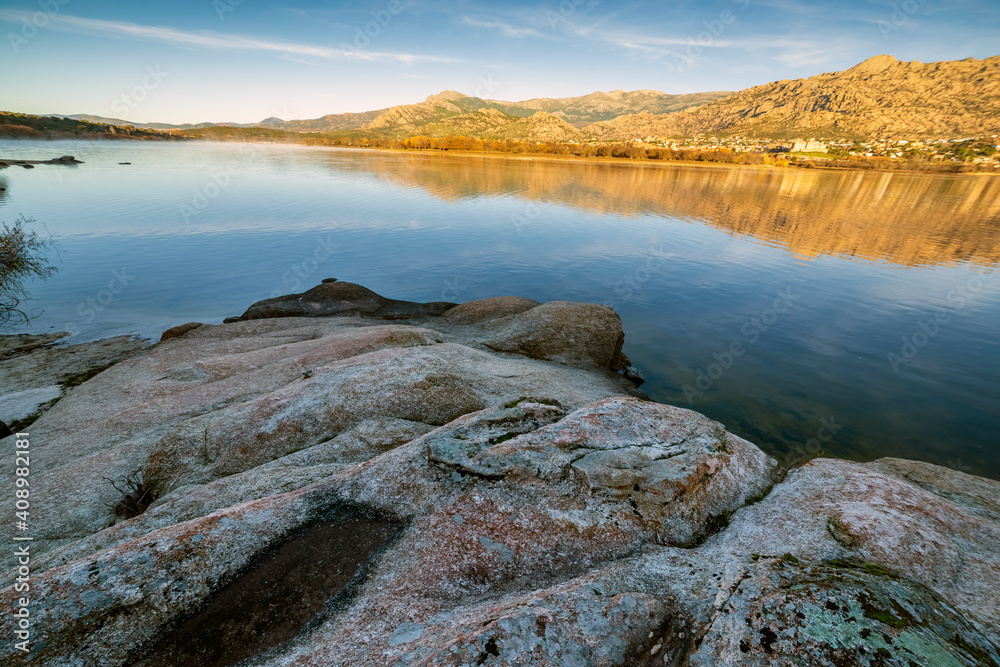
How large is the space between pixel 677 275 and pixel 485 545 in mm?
53535

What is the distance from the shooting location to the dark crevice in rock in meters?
7.32

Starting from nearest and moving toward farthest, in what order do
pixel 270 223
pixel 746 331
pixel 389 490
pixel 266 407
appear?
pixel 389 490 < pixel 266 407 < pixel 746 331 < pixel 270 223

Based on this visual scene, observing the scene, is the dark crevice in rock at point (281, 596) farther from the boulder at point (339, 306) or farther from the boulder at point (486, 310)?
the boulder at point (339, 306)

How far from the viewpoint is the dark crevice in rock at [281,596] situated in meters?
7.32

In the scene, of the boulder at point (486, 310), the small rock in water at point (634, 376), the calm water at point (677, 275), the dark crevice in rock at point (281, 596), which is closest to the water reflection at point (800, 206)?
the calm water at point (677, 275)

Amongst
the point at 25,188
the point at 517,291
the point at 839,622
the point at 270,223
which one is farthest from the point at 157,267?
the point at 25,188

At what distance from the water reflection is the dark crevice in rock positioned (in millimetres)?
80770

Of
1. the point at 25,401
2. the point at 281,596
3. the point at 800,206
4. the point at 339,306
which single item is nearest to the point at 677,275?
the point at 339,306

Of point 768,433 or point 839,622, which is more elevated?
point 839,622

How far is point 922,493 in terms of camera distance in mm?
11125

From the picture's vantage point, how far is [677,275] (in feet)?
179

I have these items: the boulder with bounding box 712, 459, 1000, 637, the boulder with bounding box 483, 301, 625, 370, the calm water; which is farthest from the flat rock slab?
the boulder with bounding box 712, 459, 1000, 637

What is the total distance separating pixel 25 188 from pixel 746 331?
154 meters

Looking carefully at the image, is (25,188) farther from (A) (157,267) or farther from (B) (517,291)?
(B) (517,291)
